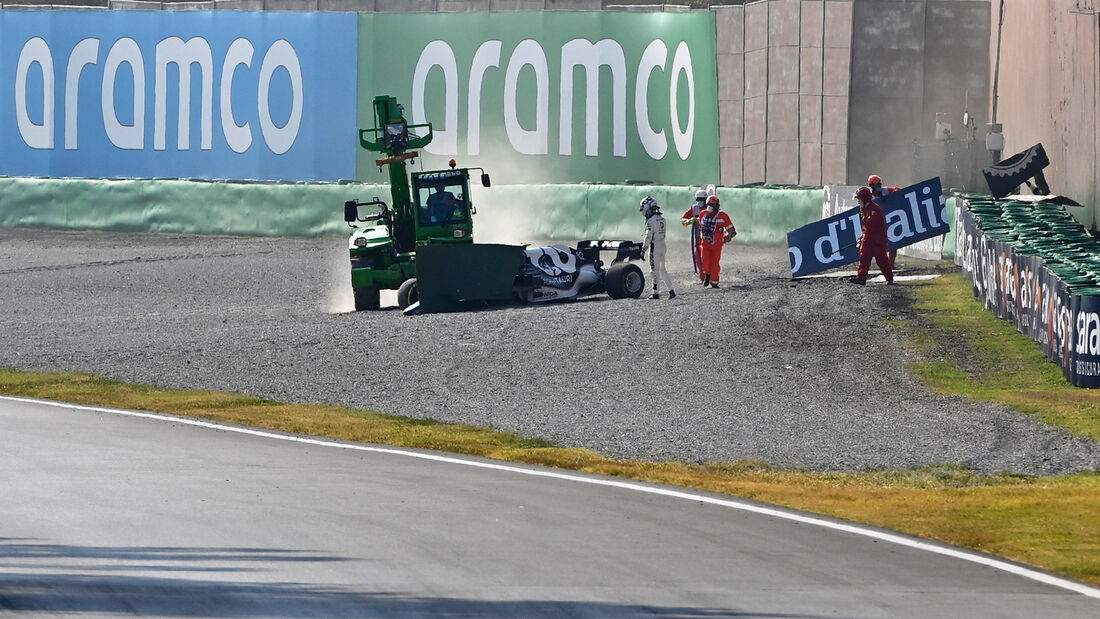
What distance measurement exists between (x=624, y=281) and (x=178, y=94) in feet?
70.9

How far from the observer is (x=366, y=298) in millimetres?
26656

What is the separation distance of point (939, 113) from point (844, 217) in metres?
11.7

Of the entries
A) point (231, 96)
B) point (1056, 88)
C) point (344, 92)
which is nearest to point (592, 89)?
point (344, 92)

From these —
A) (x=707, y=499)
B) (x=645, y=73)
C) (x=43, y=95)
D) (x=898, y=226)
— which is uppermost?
(x=645, y=73)

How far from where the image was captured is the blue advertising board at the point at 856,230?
2816 cm

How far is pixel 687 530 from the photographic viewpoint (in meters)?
10.4

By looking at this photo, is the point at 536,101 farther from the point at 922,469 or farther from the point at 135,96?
the point at 922,469

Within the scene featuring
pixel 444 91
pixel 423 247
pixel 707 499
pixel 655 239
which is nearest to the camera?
pixel 707 499

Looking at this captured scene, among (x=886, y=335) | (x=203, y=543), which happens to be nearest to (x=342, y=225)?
(x=886, y=335)

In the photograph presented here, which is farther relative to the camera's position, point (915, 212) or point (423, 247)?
point (915, 212)

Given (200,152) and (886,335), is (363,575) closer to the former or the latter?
(886,335)

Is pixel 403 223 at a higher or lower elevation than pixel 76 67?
lower

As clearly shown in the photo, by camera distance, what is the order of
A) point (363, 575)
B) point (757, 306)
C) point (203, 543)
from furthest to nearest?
point (757, 306) → point (203, 543) → point (363, 575)

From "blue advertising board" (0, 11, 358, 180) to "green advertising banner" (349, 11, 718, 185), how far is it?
1106 mm
